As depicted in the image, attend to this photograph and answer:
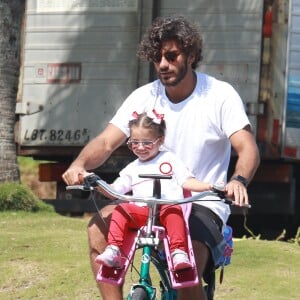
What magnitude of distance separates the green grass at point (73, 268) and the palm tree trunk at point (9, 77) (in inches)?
46.0

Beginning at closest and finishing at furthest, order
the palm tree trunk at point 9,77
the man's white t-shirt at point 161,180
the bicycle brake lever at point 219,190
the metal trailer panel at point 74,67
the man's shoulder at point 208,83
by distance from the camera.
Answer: the bicycle brake lever at point 219,190
the man's white t-shirt at point 161,180
the man's shoulder at point 208,83
the palm tree trunk at point 9,77
the metal trailer panel at point 74,67

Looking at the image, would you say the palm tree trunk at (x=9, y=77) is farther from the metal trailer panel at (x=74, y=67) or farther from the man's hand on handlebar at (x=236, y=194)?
the man's hand on handlebar at (x=236, y=194)

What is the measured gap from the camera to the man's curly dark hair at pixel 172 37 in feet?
17.2

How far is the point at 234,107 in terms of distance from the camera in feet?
17.2

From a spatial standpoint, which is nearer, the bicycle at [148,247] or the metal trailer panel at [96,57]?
the bicycle at [148,247]

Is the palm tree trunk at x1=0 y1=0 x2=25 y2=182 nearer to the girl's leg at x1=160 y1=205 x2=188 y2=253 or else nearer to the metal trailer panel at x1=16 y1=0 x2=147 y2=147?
the metal trailer panel at x1=16 y1=0 x2=147 y2=147

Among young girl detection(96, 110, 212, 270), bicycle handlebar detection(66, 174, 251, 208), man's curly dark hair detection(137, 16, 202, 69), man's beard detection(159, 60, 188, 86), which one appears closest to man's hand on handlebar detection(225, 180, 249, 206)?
bicycle handlebar detection(66, 174, 251, 208)

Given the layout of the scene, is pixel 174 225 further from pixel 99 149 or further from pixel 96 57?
pixel 96 57

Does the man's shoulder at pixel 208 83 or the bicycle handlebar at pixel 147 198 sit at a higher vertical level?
the man's shoulder at pixel 208 83

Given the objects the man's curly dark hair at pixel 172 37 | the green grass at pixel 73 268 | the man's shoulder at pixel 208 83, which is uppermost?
the man's curly dark hair at pixel 172 37

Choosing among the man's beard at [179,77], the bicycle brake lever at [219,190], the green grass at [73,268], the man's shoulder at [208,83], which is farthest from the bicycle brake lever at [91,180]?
the green grass at [73,268]

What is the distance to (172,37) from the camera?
5.25m

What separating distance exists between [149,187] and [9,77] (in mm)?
5617

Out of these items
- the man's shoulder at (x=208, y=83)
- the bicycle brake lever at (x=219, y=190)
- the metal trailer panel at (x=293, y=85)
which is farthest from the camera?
the metal trailer panel at (x=293, y=85)
